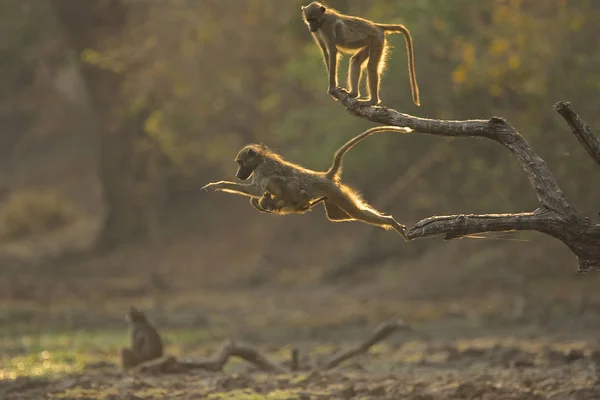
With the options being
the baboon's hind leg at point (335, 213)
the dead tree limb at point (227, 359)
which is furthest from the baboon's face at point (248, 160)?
the dead tree limb at point (227, 359)

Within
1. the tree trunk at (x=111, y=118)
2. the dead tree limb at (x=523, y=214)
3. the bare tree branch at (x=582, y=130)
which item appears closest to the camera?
the dead tree limb at (x=523, y=214)

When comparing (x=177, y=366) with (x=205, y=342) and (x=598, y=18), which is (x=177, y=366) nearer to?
(x=205, y=342)

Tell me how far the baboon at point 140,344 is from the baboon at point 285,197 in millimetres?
5477

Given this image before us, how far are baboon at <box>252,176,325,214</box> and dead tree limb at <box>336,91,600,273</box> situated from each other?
59 cm

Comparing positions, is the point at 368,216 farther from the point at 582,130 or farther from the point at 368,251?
the point at 368,251

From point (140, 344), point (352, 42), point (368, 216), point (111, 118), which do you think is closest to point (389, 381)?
point (140, 344)

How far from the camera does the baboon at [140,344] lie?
12.5 m

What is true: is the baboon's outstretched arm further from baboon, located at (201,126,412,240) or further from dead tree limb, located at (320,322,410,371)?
dead tree limb, located at (320,322,410,371)

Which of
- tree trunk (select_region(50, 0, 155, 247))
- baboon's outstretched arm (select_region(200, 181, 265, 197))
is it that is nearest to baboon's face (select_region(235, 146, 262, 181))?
baboon's outstretched arm (select_region(200, 181, 265, 197))

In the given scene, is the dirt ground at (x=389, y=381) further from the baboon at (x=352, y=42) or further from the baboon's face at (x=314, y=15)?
the baboon's face at (x=314, y=15)

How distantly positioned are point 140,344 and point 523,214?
6.23 meters

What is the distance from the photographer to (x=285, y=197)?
7434mm

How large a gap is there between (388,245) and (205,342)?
8.68m

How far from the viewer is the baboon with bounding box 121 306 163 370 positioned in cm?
1248
